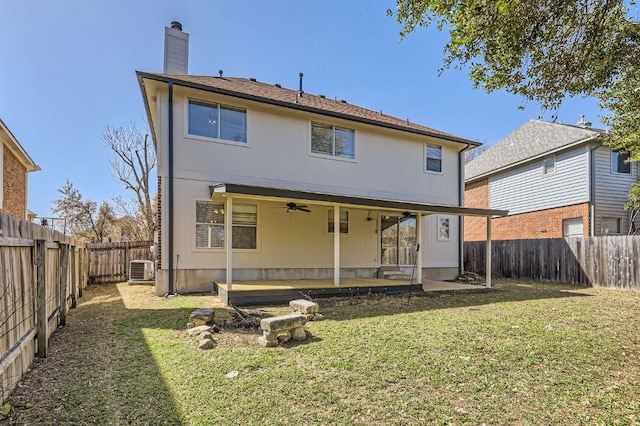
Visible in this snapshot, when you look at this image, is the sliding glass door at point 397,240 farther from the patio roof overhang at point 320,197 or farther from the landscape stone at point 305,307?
the landscape stone at point 305,307

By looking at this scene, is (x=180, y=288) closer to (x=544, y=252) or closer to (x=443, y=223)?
(x=443, y=223)

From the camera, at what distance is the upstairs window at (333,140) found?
11.2 metres

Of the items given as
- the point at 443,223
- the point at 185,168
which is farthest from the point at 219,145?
the point at 443,223

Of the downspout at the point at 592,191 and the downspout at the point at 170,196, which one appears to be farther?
the downspout at the point at 592,191

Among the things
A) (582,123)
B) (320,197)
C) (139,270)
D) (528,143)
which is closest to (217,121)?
(320,197)

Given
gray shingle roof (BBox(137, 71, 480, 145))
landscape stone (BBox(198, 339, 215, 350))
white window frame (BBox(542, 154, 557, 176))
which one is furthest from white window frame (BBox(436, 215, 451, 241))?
landscape stone (BBox(198, 339, 215, 350))

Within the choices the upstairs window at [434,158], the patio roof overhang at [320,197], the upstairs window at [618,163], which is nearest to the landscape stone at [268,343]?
the patio roof overhang at [320,197]

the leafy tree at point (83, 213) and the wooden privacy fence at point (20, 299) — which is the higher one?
the leafy tree at point (83, 213)

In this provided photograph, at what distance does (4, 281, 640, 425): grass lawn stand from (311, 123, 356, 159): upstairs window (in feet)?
21.1

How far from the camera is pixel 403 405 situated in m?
3.01

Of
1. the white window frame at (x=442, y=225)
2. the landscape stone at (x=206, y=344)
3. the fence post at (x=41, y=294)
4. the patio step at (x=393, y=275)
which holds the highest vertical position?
the white window frame at (x=442, y=225)

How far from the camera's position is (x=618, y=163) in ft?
47.5

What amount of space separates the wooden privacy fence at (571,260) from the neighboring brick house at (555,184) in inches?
85.3

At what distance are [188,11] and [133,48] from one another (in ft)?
12.7
